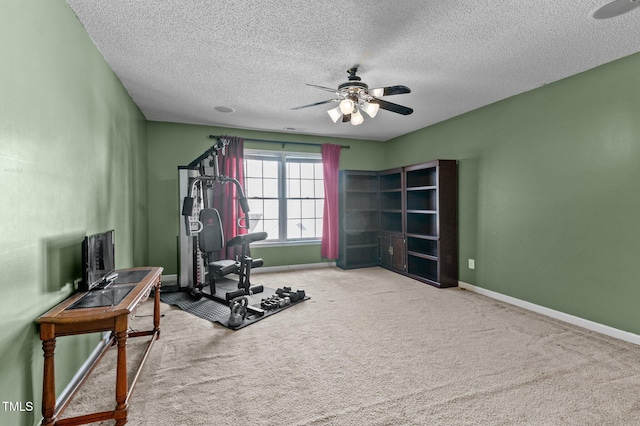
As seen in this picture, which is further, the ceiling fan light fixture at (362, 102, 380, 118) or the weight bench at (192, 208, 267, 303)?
the weight bench at (192, 208, 267, 303)

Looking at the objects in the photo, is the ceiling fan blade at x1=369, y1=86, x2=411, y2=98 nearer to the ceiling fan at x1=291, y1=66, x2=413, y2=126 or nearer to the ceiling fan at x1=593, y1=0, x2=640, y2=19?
the ceiling fan at x1=291, y1=66, x2=413, y2=126

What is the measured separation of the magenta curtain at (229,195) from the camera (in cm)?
508

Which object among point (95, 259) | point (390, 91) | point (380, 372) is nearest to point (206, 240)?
point (95, 259)

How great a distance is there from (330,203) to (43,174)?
14.7 feet

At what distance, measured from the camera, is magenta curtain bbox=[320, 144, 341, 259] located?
588cm

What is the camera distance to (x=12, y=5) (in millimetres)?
1461

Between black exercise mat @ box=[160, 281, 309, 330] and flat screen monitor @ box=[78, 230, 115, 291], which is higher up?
flat screen monitor @ box=[78, 230, 115, 291]

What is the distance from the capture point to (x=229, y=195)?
5129 mm

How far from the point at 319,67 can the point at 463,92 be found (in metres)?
1.83

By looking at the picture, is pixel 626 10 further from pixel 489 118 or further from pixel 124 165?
pixel 124 165

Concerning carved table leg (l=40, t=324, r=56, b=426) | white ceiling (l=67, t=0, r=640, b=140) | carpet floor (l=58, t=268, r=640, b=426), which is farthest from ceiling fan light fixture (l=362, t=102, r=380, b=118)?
carved table leg (l=40, t=324, r=56, b=426)

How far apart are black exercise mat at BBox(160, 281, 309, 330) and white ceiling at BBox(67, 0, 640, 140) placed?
2494 mm

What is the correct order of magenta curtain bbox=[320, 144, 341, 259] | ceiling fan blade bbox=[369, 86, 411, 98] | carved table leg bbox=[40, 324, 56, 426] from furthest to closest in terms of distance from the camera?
magenta curtain bbox=[320, 144, 341, 259] < ceiling fan blade bbox=[369, 86, 411, 98] < carved table leg bbox=[40, 324, 56, 426]

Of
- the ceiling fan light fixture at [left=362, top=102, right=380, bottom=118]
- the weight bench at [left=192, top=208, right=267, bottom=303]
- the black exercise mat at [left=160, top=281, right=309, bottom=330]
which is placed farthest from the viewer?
the weight bench at [left=192, top=208, right=267, bottom=303]
